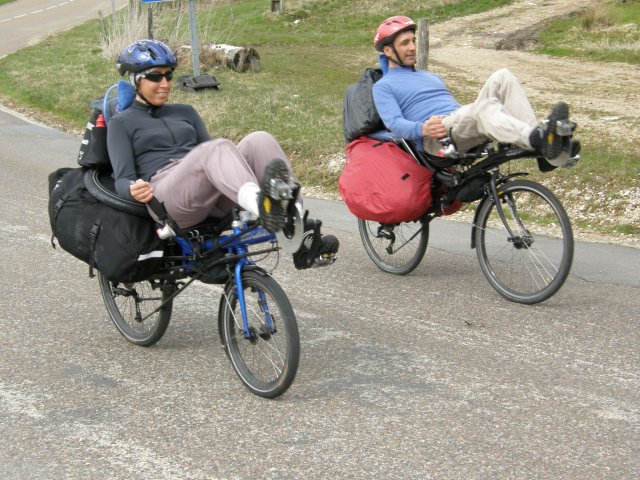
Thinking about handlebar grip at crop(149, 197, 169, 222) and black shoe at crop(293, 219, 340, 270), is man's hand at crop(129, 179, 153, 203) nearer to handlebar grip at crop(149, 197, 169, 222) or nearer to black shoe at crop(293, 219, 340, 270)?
handlebar grip at crop(149, 197, 169, 222)

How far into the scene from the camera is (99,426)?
193 inches

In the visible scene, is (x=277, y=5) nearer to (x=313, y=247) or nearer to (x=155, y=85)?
(x=155, y=85)

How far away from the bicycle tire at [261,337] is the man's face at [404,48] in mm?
2746

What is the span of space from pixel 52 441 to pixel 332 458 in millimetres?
1294

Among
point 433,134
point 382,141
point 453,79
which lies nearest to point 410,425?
Answer: point 433,134

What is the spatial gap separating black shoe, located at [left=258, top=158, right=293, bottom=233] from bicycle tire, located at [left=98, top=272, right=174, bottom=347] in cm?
140

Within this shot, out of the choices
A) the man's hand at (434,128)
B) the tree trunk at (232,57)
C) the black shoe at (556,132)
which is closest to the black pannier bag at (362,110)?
the man's hand at (434,128)

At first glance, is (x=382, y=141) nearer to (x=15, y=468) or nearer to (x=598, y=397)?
(x=598, y=397)

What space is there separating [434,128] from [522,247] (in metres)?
0.95

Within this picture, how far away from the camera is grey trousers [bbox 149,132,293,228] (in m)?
4.99

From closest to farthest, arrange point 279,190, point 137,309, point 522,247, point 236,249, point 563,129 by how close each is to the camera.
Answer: point 279,190
point 236,249
point 563,129
point 137,309
point 522,247

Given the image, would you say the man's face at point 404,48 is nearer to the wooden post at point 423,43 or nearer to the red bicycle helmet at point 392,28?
the red bicycle helmet at point 392,28

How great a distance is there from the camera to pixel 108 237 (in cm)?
554

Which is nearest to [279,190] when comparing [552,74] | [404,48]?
[404,48]
